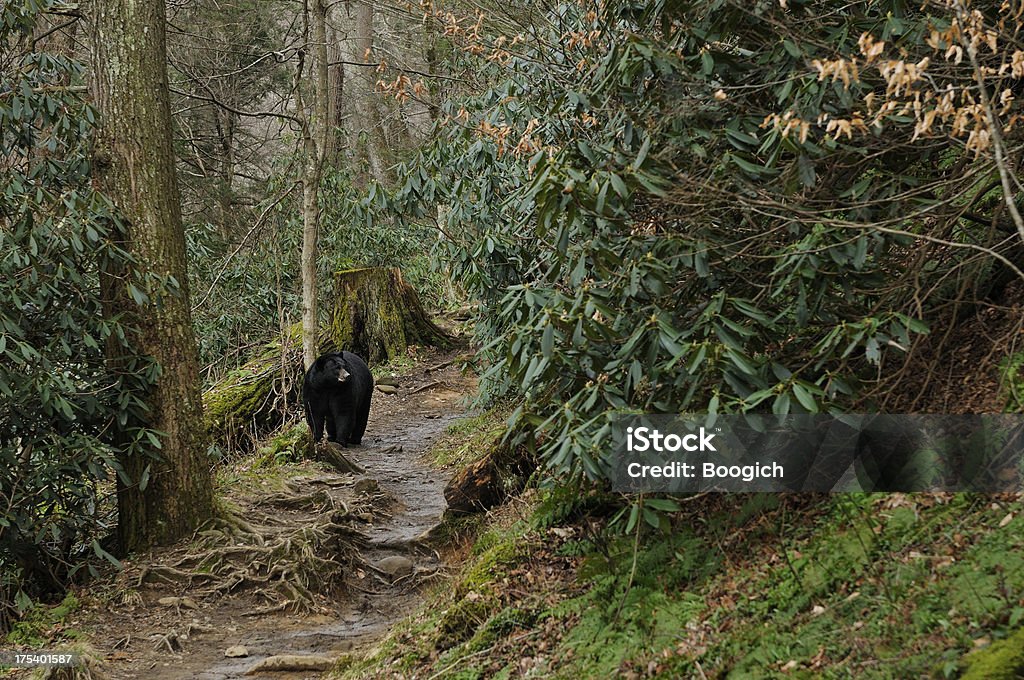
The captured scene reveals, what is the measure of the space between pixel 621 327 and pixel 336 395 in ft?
23.2

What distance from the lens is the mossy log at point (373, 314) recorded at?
15.7 meters

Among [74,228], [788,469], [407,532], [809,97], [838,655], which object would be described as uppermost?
[809,97]

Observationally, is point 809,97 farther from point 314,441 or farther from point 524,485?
point 314,441

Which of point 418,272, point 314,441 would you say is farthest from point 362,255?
point 314,441

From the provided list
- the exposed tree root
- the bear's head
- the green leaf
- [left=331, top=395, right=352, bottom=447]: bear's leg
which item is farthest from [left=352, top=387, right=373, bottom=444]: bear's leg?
the green leaf

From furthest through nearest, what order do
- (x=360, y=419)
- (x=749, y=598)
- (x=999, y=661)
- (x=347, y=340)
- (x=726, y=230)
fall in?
(x=347, y=340) < (x=360, y=419) < (x=726, y=230) < (x=749, y=598) < (x=999, y=661)

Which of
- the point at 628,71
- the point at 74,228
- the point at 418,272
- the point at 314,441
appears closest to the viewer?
the point at 628,71

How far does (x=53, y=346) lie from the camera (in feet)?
21.8

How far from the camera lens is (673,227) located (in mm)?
4676

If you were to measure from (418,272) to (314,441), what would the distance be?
27.2ft

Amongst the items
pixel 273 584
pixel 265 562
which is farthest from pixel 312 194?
pixel 273 584

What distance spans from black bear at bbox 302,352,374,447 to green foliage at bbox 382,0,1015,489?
6.09 meters

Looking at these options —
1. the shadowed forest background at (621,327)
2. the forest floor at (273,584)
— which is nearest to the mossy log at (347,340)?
the forest floor at (273,584)

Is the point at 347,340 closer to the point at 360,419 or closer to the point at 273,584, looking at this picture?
the point at 360,419
